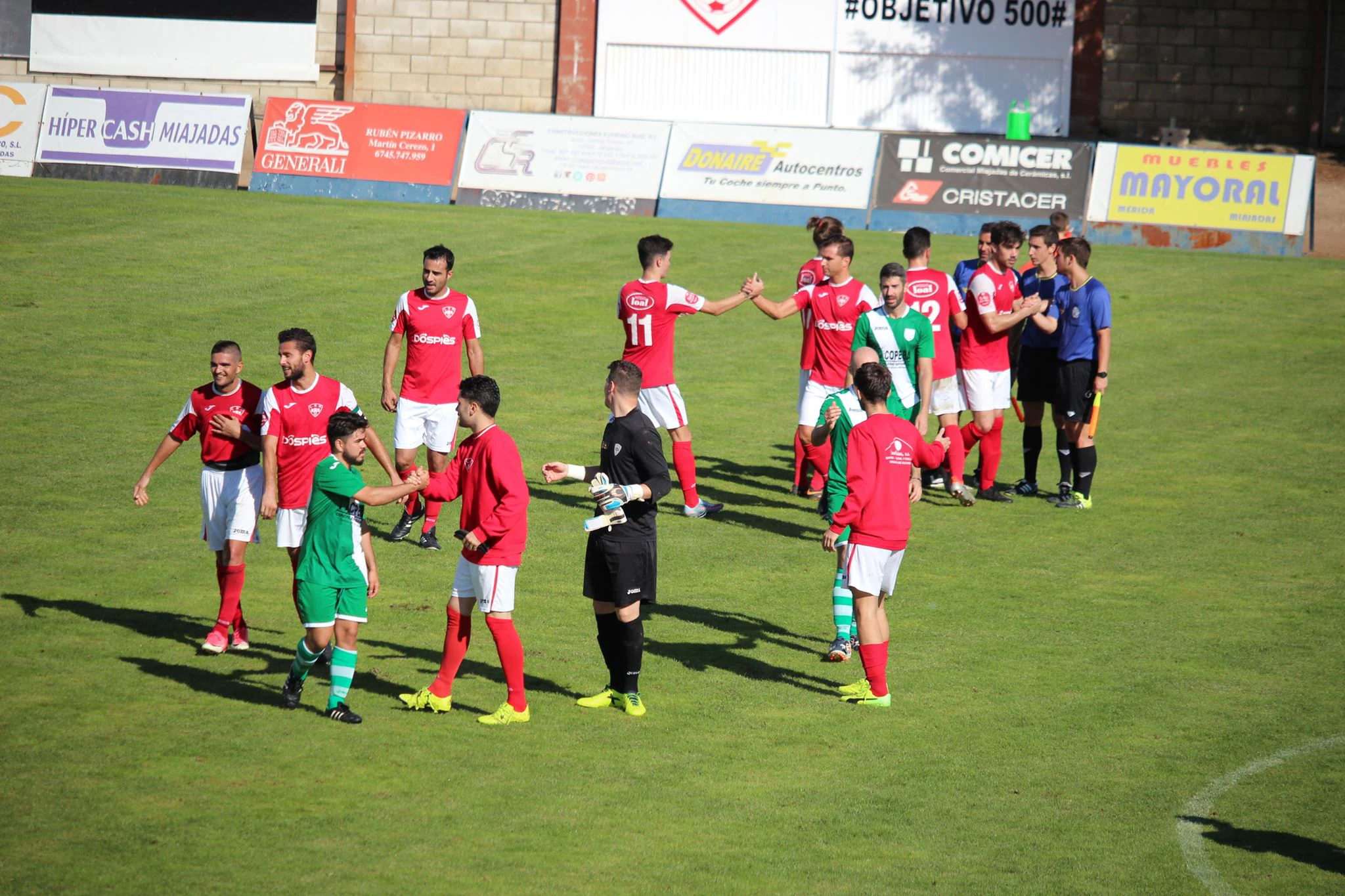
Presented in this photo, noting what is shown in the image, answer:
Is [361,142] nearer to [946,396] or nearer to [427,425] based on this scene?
[427,425]

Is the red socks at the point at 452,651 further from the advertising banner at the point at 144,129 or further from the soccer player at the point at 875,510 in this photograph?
the advertising banner at the point at 144,129

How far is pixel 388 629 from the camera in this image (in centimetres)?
953

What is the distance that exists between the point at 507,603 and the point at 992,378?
7.50 meters

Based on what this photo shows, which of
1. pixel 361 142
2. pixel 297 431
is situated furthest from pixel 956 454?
pixel 361 142

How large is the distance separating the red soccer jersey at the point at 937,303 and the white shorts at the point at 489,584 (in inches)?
251

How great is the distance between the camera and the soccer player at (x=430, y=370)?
11461 millimetres

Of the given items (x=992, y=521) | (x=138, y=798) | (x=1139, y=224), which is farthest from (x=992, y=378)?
(x=1139, y=224)

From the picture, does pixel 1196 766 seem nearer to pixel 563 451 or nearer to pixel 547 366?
pixel 563 451

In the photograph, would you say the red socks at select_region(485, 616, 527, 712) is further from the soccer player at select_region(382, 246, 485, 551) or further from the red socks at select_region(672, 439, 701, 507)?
the red socks at select_region(672, 439, 701, 507)

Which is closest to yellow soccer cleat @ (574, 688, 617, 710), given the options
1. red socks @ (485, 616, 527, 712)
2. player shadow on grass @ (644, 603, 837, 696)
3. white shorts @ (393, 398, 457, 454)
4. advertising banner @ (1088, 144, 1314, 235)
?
red socks @ (485, 616, 527, 712)

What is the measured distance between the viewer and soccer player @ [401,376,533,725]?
762 centimetres

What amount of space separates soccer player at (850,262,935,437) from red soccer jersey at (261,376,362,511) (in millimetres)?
4866

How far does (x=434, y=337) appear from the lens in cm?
1146

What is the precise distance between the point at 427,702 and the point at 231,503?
216cm
